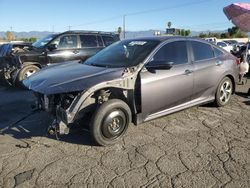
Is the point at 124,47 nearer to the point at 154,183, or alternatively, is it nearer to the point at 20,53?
the point at 154,183

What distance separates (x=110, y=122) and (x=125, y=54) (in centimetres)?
139

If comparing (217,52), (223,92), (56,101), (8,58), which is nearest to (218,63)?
(217,52)

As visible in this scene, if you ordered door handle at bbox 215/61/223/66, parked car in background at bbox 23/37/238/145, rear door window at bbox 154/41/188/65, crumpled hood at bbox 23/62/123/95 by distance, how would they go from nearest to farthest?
crumpled hood at bbox 23/62/123/95 → parked car in background at bbox 23/37/238/145 → rear door window at bbox 154/41/188/65 → door handle at bbox 215/61/223/66

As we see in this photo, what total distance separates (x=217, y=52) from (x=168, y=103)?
2002 millimetres

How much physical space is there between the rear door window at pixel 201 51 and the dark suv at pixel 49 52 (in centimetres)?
500

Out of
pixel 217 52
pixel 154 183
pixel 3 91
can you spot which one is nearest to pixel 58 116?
pixel 154 183

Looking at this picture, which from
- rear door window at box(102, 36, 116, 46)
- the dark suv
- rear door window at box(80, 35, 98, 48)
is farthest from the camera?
rear door window at box(102, 36, 116, 46)

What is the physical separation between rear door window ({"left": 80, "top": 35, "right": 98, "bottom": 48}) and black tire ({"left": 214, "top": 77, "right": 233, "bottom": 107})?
5.41 metres

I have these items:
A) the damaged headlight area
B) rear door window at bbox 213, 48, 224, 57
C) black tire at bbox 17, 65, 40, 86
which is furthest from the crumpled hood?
black tire at bbox 17, 65, 40, 86

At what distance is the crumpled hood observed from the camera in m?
4.13

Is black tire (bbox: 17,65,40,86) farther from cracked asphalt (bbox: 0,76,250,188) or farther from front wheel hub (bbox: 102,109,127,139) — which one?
front wheel hub (bbox: 102,109,127,139)

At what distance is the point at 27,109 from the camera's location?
6.70 meters

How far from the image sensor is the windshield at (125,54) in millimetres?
4922

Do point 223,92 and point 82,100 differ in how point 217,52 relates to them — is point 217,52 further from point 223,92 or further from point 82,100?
point 82,100
